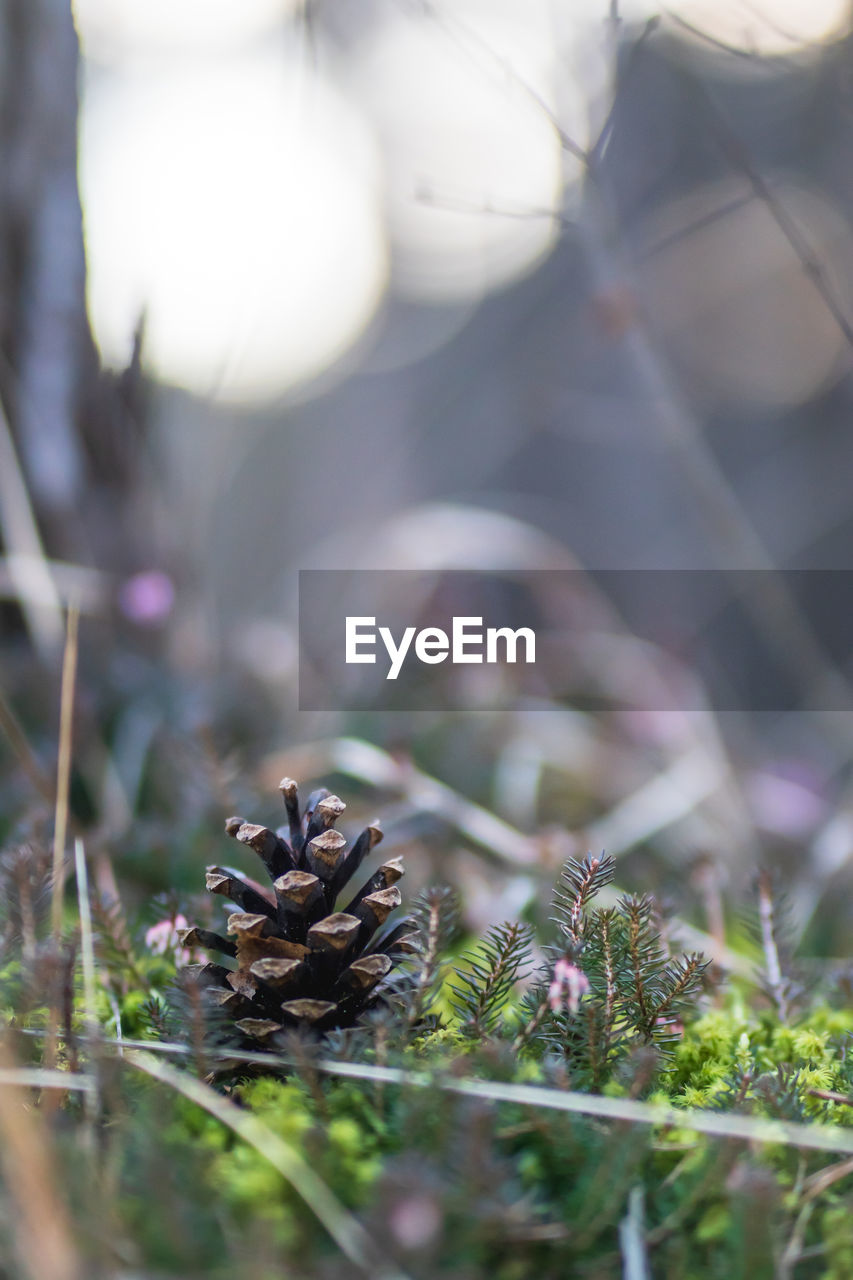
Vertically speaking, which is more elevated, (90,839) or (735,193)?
(735,193)

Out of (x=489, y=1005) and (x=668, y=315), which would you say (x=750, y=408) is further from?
(x=489, y=1005)

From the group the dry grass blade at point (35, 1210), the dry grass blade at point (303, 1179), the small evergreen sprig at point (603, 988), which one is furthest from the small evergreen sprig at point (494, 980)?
the dry grass blade at point (35, 1210)

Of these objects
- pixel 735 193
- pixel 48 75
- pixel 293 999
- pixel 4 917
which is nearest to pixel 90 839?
pixel 4 917

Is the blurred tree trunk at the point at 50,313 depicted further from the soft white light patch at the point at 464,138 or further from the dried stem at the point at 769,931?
the dried stem at the point at 769,931

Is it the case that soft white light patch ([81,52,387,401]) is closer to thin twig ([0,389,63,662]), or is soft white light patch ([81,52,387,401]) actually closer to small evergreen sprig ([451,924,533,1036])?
thin twig ([0,389,63,662])

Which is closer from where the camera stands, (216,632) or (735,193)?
(216,632)

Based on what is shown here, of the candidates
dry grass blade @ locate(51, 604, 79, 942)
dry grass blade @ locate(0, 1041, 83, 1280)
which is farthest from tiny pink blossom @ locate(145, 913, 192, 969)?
dry grass blade @ locate(0, 1041, 83, 1280)
